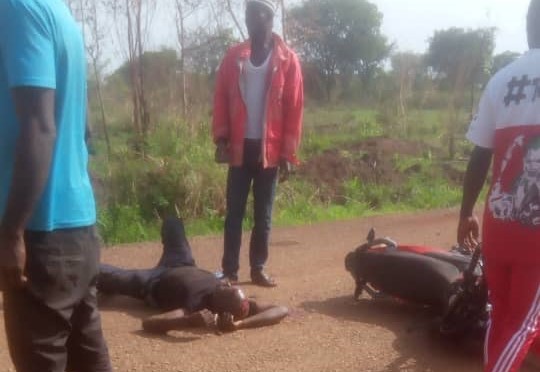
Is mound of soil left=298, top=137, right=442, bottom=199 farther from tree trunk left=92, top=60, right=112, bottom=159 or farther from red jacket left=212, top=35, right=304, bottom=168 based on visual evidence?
red jacket left=212, top=35, right=304, bottom=168

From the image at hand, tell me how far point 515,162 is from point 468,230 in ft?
1.86

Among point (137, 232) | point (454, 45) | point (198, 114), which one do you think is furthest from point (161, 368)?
point (454, 45)

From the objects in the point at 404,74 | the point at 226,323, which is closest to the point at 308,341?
the point at 226,323

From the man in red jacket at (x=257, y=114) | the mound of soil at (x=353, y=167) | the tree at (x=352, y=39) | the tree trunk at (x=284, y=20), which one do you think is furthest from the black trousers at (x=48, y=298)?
the tree at (x=352, y=39)

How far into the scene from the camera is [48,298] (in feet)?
8.09

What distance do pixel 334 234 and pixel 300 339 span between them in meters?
3.55

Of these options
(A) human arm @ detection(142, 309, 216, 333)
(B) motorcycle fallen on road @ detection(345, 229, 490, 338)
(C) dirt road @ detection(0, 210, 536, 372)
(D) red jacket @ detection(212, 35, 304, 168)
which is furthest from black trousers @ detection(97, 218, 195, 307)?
(B) motorcycle fallen on road @ detection(345, 229, 490, 338)

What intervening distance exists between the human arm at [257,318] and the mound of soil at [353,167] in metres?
6.20

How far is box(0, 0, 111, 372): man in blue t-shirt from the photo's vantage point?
2.29m

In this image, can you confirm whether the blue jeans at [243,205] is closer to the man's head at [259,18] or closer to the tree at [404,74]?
the man's head at [259,18]

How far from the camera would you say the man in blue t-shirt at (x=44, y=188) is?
7.52 feet

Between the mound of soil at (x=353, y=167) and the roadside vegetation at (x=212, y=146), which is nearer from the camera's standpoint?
the roadside vegetation at (x=212, y=146)

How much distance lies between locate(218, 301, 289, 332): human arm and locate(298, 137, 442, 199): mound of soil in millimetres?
6202

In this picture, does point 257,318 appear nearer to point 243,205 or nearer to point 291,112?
point 243,205
